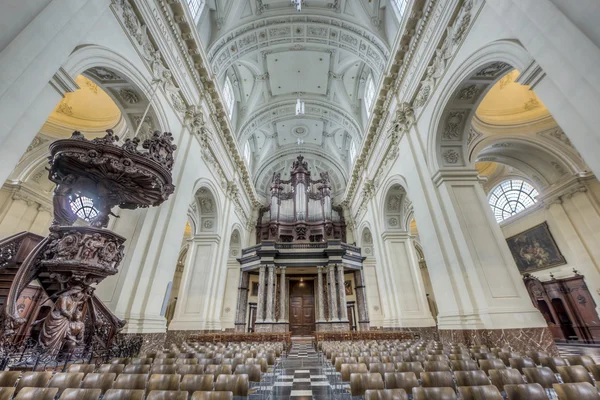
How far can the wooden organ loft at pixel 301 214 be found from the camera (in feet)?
50.1

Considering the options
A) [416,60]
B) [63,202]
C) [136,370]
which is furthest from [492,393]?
[416,60]

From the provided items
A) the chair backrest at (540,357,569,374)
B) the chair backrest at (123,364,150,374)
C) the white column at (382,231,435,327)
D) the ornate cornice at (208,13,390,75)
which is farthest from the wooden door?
the chair backrest at (540,357,569,374)

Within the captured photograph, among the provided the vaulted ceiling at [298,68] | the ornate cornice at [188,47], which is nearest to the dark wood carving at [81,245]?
the ornate cornice at [188,47]

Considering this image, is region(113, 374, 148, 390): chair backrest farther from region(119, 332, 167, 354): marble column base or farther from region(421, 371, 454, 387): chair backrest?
region(119, 332, 167, 354): marble column base

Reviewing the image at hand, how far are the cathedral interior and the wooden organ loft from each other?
0.76 feet

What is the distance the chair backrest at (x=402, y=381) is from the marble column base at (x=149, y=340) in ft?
15.0

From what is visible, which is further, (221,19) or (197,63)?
(221,19)

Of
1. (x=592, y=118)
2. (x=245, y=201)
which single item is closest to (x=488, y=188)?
(x=592, y=118)

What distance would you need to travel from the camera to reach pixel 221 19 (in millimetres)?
9148

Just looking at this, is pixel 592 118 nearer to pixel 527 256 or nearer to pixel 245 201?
pixel 527 256

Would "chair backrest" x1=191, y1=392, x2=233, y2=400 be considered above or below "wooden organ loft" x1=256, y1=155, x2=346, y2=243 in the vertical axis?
below

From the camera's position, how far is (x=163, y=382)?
2154 millimetres

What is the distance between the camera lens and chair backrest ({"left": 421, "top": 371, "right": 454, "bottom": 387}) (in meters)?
2.22

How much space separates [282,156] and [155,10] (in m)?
13.3
